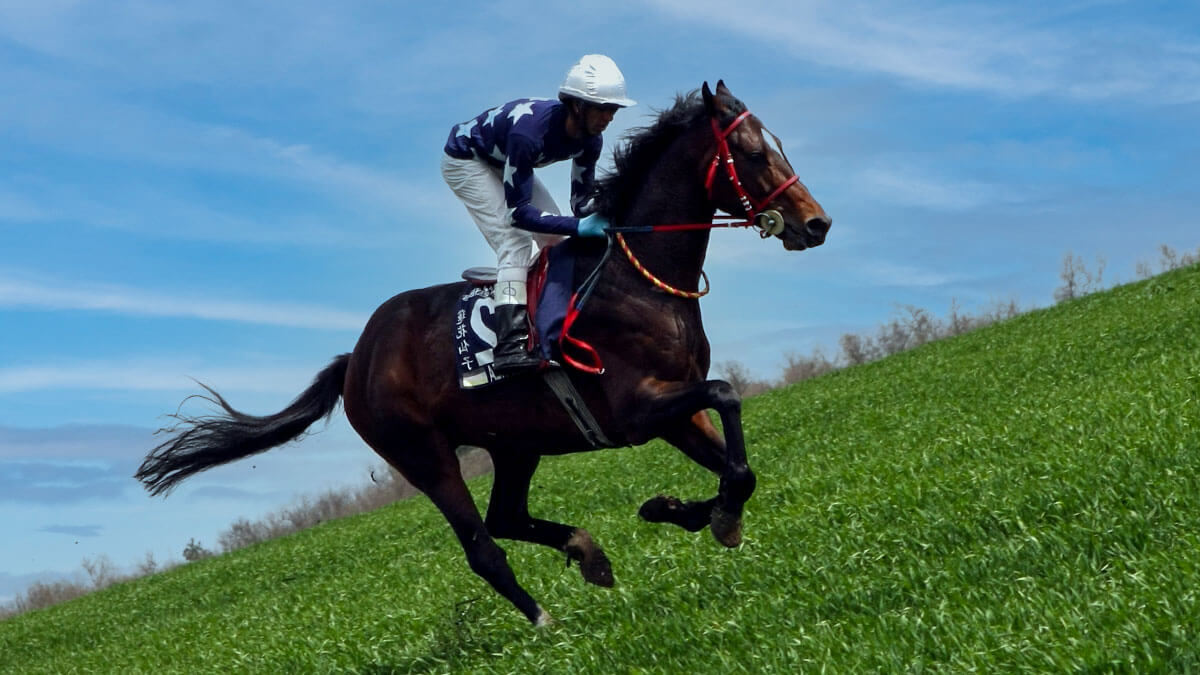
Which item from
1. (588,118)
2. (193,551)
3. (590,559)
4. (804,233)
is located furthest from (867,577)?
(193,551)

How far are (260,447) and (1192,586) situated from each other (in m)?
7.00

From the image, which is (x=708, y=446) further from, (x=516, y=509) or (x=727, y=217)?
(x=516, y=509)

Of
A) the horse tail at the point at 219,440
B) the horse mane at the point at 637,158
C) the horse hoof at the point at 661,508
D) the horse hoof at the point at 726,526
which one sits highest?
the horse mane at the point at 637,158

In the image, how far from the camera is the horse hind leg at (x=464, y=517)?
316 inches

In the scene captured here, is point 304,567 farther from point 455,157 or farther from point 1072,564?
point 1072,564

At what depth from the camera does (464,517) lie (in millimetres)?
8141

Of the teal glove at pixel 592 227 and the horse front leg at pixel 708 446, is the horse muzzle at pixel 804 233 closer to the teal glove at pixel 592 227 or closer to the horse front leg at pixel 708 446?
the horse front leg at pixel 708 446

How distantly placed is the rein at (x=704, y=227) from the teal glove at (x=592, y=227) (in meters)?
0.05

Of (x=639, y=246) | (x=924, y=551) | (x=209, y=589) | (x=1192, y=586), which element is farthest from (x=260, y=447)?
(x=209, y=589)

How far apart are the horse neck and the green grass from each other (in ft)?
6.83

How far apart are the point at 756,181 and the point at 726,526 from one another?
6.31 ft

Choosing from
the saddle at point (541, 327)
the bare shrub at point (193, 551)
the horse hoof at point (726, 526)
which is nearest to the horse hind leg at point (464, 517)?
the saddle at point (541, 327)

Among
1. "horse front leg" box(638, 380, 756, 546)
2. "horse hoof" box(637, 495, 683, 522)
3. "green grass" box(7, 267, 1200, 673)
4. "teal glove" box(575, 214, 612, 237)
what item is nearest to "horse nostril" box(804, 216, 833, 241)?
"horse front leg" box(638, 380, 756, 546)

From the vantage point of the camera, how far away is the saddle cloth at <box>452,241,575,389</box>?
23.4 feet
